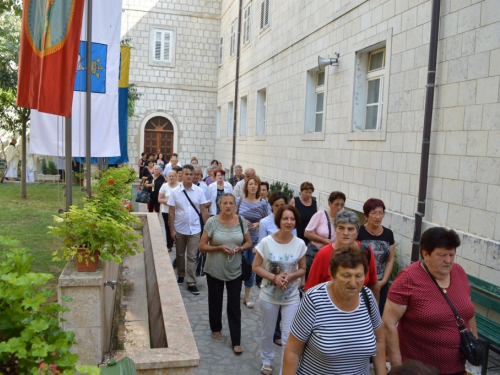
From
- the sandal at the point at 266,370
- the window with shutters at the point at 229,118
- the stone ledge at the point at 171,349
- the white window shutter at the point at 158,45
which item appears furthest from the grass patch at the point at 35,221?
the white window shutter at the point at 158,45

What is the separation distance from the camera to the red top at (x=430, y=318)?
3176mm

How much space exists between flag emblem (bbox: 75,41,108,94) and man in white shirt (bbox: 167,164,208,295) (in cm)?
183

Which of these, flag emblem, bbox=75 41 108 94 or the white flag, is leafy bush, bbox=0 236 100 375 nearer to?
the white flag

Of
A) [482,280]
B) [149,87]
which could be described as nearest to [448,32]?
[482,280]

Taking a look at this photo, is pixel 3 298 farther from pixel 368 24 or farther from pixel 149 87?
pixel 149 87

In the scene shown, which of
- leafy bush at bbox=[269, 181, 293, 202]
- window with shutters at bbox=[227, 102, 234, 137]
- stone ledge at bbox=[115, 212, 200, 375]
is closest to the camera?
stone ledge at bbox=[115, 212, 200, 375]

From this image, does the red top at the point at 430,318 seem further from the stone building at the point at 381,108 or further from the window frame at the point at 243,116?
the window frame at the point at 243,116

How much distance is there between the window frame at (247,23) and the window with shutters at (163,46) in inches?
264

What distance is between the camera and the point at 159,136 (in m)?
25.3

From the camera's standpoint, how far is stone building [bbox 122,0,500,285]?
6148mm

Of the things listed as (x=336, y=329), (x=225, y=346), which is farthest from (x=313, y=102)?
(x=336, y=329)

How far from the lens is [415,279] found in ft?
10.8

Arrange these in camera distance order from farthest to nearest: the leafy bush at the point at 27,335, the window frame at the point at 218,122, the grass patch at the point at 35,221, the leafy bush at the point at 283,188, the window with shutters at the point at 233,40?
the window frame at the point at 218,122, the window with shutters at the point at 233,40, the leafy bush at the point at 283,188, the grass patch at the point at 35,221, the leafy bush at the point at 27,335

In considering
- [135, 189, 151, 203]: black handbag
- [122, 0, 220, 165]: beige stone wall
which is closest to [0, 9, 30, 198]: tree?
[135, 189, 151, 203]: black handbag
